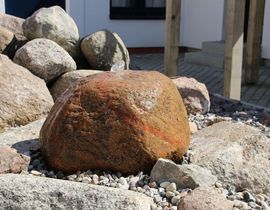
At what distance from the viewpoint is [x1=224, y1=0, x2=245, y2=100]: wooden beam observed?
620cm

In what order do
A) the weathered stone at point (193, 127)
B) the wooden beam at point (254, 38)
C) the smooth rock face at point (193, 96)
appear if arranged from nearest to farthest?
the weathered stone at point (193, 127) < the smooth rock face at point (193, 96) < the wooden beam at point (254, 38)

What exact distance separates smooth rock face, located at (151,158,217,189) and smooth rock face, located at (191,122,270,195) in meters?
0.16

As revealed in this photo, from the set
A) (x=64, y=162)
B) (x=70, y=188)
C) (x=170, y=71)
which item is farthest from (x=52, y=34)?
(x=70, y=188)

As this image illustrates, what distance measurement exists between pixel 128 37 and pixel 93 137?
950 cm

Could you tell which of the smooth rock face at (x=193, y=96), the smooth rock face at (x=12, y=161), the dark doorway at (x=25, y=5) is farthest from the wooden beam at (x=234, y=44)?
the dark doorway at (x=25, y=5)

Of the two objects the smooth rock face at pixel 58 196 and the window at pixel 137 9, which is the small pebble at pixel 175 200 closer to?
the smooth rock face at pixel 58 196

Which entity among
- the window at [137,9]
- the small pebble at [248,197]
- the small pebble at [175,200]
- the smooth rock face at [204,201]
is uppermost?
the window at [137,9]

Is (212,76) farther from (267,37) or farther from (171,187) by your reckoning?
(171,187)

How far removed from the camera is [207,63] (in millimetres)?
11320

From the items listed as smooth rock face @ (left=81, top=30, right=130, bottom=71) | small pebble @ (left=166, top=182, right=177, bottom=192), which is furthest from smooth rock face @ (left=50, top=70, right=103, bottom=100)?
small pebble @ (left=166, top=182, right=177, bottom=192)

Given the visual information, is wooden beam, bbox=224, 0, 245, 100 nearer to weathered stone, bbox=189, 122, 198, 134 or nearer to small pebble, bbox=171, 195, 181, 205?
weathered stone, bbox=189, 122, 198, 134

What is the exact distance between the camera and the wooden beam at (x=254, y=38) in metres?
8.41

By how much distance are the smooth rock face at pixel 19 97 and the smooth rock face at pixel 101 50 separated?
3.98 ft

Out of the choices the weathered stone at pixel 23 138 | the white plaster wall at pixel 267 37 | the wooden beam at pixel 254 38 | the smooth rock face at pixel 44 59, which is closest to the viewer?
the weathered stone at pixel 23 138
